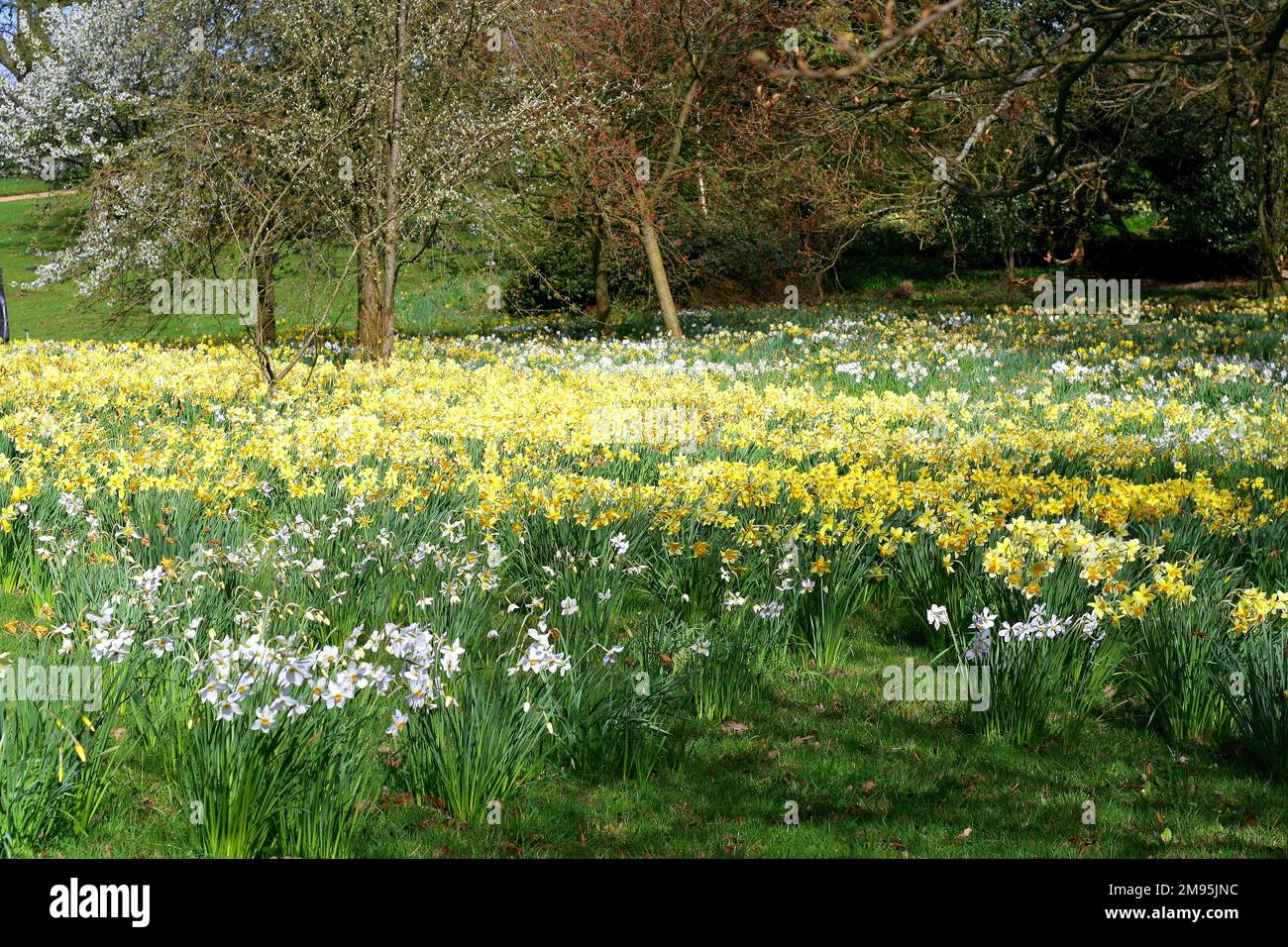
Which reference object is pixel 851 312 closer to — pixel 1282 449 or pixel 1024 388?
pixel 1024 388

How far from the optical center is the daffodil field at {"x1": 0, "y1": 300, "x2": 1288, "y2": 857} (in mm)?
3266
